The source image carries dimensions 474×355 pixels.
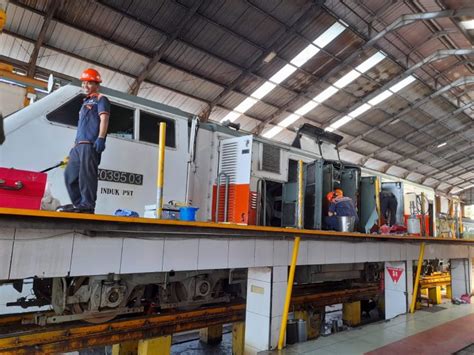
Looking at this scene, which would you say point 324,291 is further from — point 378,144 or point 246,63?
point 378,144

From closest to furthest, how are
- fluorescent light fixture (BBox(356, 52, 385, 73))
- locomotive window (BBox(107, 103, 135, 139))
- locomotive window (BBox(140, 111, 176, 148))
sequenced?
locomotive window (BBox(107, 103, 135, 139))
locomotive window (BBox(140, 111, 176, 148))
fluorescent light fixture (BBox(356, 52, 385, 73))

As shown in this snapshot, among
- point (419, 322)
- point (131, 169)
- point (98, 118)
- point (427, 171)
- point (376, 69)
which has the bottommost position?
point (419, 322)

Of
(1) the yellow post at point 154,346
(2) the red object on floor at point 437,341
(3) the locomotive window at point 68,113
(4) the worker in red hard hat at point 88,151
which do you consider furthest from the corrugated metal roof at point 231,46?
(2) the red object on floor at point 437,341

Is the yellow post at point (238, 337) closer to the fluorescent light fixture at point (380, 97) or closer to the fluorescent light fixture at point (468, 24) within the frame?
the fluorescent light fixture at point (468, 24)

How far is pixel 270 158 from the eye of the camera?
610 centimetres

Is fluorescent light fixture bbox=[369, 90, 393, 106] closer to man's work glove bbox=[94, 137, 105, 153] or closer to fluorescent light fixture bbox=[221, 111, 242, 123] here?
fluorescent light fixture bbox=[221, 111, 242, 123]

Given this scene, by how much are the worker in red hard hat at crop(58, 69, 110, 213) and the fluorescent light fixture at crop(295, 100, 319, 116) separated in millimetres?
13489

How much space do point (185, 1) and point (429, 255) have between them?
29.7ft

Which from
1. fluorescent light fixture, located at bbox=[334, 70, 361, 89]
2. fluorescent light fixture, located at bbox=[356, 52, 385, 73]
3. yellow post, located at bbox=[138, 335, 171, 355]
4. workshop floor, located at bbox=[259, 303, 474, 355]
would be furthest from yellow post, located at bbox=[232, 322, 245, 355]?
fluorescent light fixture, located at bbox=[356, 52, 385, 73]

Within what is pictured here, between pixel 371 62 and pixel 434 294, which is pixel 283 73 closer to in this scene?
pixel 371 62

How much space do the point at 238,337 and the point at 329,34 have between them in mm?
11035

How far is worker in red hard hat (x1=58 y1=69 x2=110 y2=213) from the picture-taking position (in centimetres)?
298

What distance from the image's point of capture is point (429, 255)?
662 cm

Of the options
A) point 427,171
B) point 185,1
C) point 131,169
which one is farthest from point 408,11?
point 427,171
